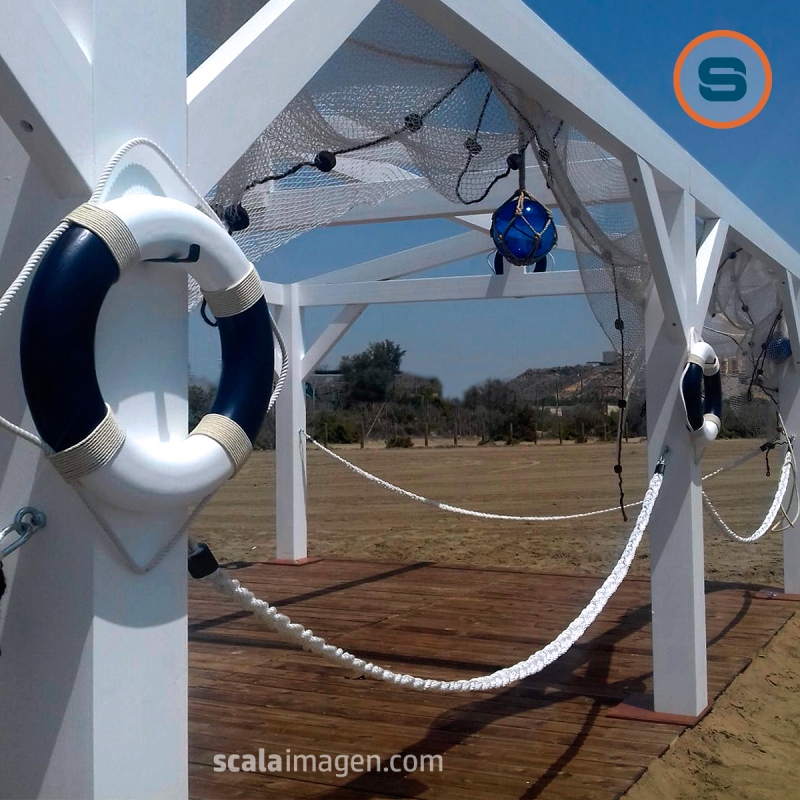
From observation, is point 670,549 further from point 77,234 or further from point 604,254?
point 77,234

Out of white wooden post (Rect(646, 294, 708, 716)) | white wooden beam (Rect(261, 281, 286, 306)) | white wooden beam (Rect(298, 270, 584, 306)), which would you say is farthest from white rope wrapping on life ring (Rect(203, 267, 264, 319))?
white wooden beam (Rect(261, 281, 286, 306))

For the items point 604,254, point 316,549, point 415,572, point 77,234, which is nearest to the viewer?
point 77,234

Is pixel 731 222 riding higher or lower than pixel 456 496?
higher

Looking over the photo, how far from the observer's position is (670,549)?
3.76m

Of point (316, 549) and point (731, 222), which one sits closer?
point (731, 222)

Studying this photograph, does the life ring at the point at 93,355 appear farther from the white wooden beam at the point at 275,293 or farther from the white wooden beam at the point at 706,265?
the white wooden beam at the point at 275,293

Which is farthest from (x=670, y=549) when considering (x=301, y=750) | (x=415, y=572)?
(x=415, y=572)

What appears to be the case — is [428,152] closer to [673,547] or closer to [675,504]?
[675,504]

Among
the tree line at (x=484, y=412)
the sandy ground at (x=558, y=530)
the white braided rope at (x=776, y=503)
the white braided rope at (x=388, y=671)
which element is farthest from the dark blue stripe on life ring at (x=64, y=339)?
the tree line at (x=484, y=412)

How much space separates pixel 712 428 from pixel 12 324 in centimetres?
300

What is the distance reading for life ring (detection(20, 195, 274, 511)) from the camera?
3.95 ft

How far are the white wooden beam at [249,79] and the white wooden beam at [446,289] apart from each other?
4752 mm

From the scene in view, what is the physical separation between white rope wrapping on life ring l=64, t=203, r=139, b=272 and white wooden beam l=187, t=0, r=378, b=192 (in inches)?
10.7

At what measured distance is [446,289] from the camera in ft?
22.9
